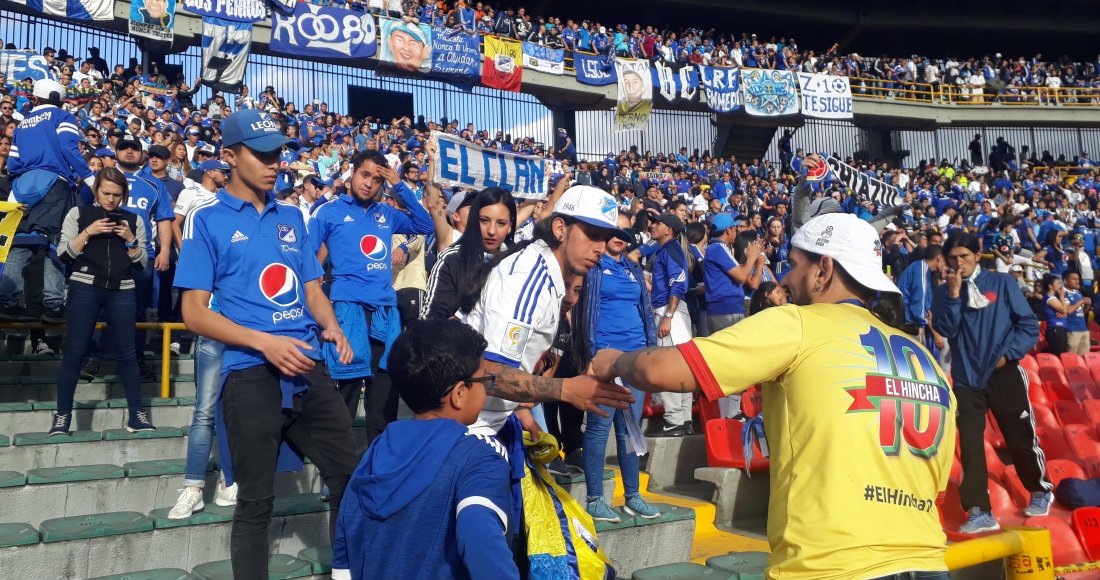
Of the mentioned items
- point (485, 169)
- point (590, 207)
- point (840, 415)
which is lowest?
point (840, 415)

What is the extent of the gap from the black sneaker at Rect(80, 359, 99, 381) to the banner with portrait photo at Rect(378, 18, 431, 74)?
15907 millimetres

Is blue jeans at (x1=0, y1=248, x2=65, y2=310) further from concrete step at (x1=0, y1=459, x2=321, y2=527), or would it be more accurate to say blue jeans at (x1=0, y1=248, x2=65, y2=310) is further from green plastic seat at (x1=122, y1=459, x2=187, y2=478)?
concrete step at (x1=0, y1=459, x2=321, y2=527)

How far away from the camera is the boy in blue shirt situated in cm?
188

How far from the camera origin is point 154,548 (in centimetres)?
388

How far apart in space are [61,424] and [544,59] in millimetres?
21679

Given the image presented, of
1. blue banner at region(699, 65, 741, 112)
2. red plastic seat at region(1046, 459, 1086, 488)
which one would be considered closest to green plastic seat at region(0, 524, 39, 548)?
red plastic seat at region(1046, 459, 1086, 488)

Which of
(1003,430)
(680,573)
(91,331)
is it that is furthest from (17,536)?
(1003,430)

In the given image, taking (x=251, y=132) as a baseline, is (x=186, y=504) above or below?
below

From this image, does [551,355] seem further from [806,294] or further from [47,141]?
[47,141]

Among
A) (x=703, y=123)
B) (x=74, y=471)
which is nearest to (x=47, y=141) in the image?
(x=74, y=471)

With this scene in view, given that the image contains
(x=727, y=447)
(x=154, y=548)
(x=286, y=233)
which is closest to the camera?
(x=286, y=233)

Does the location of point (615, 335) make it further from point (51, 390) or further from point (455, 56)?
point (455, 56)

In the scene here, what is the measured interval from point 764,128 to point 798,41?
258 inches

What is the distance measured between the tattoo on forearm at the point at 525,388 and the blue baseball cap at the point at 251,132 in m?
1.42
